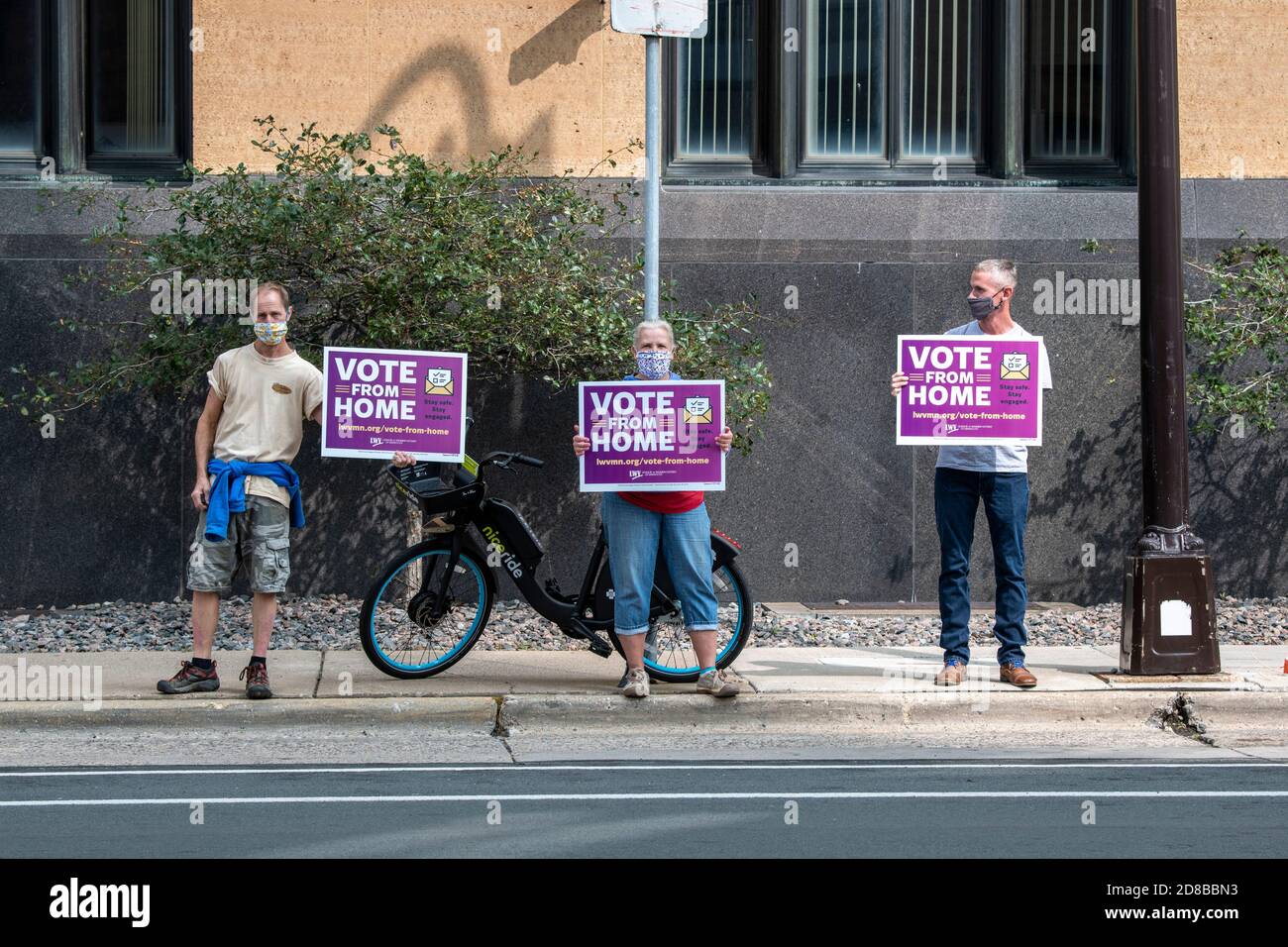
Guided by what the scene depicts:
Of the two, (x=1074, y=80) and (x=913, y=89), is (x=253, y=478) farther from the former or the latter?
(x=1074, y=80)

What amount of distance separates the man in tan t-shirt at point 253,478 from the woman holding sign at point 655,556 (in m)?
1.52

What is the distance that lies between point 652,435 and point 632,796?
2.26 meters

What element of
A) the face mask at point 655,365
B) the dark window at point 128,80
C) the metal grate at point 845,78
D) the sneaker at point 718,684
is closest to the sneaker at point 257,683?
the sneaker at point 718,684

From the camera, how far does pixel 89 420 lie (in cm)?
1161

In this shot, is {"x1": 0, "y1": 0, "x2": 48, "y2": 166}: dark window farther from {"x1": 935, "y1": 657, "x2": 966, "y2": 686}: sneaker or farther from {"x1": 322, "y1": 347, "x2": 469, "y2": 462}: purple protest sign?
{"x1": 935, "y1": 657, "x2": 966, "y2": 686}: sneaker

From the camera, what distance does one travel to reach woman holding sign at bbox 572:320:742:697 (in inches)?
333

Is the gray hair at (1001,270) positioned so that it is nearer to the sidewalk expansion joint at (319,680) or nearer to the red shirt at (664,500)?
the red shirt at (664,500)

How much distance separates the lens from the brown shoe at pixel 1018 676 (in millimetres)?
8789

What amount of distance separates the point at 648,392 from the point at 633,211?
3728 millimetres

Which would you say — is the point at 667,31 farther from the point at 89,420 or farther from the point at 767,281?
the point at 89,420

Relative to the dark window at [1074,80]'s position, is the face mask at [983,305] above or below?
below

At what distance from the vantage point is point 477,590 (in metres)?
8.88
